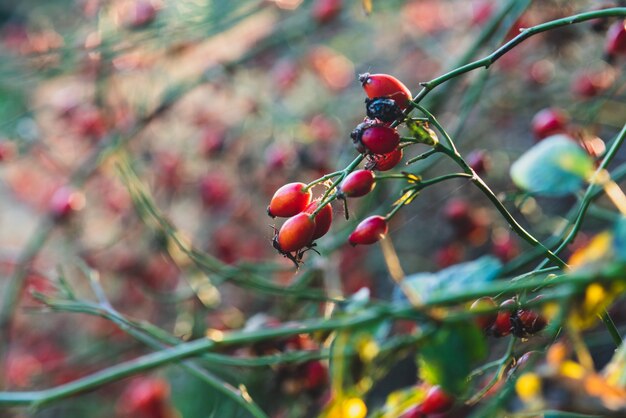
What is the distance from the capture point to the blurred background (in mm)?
1637

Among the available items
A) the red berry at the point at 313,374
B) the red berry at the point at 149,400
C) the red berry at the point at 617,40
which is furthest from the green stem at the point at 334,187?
the red berry at the point at 149,400

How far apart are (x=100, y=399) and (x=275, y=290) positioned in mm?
1617

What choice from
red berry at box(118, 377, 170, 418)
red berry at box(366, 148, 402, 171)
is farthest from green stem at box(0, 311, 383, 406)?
red berry at box(118, 377, 170, 418)

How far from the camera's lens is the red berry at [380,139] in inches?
25.9

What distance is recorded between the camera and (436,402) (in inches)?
30.2

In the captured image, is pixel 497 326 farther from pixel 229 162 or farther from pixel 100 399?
pixel 100 399

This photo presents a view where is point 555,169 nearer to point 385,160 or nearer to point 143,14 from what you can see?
point 385,160

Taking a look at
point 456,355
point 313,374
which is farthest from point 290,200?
point 313,374

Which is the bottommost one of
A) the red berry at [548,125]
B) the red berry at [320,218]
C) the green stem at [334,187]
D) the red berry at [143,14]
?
the red berry at [548,125]

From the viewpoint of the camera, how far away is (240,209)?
96.1 inches

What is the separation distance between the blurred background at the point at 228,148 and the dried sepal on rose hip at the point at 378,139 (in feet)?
2.02

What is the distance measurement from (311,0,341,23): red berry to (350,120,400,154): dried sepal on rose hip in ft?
5.28

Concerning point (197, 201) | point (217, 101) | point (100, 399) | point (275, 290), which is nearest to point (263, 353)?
point (275, 290)

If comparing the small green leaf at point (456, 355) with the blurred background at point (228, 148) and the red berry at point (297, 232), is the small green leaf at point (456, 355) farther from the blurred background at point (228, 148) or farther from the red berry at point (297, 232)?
the blurred background at point (228, 148)
